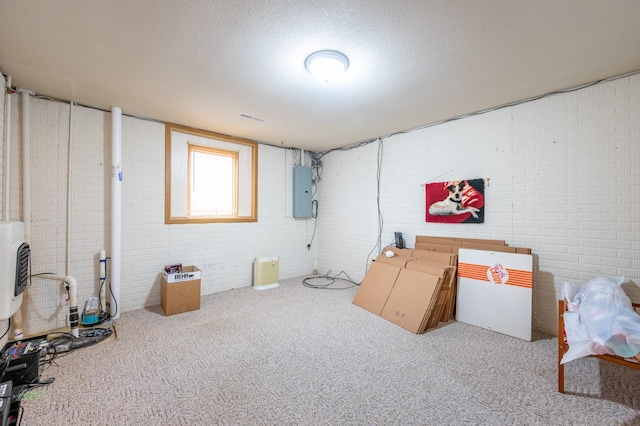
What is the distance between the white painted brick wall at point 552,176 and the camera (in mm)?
2266

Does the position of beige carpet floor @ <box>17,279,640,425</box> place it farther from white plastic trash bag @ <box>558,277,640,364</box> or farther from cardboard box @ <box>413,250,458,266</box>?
cardboard box @ <box>413,250,458,266</box>

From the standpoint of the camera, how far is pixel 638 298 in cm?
219

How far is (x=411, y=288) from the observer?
9.75 ft

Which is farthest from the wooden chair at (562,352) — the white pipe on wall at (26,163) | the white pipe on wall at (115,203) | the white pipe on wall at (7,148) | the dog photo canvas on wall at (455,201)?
the white pipe on wall at (26,163)

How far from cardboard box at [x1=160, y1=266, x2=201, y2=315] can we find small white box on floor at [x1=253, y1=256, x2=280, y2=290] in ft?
3.47

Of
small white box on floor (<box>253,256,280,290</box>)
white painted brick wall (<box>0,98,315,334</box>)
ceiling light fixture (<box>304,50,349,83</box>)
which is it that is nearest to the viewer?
ceiling light fixture (<box>304,50,349,83</box>)

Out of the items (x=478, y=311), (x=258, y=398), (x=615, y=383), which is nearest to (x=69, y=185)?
(x=258, y=398)

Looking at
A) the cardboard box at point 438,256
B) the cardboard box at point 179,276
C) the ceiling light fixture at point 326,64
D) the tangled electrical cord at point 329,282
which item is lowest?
the tangled electrical cord at point 329,282

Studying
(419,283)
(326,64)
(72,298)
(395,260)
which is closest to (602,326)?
(419,283)

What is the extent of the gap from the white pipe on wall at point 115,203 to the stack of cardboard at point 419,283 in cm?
289

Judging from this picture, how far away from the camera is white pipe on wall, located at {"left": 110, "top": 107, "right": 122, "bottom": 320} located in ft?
9.69

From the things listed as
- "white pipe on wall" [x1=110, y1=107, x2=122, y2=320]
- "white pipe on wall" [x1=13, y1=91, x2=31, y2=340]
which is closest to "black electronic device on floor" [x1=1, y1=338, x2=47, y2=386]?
"white pipe on wall" [x1=13, y1=91, x2=31, y2=340]

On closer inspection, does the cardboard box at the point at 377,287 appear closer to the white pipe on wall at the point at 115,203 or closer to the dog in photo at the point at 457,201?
the dog in photo at the point at 457,201

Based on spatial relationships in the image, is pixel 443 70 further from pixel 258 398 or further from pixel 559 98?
pixel 258 398
